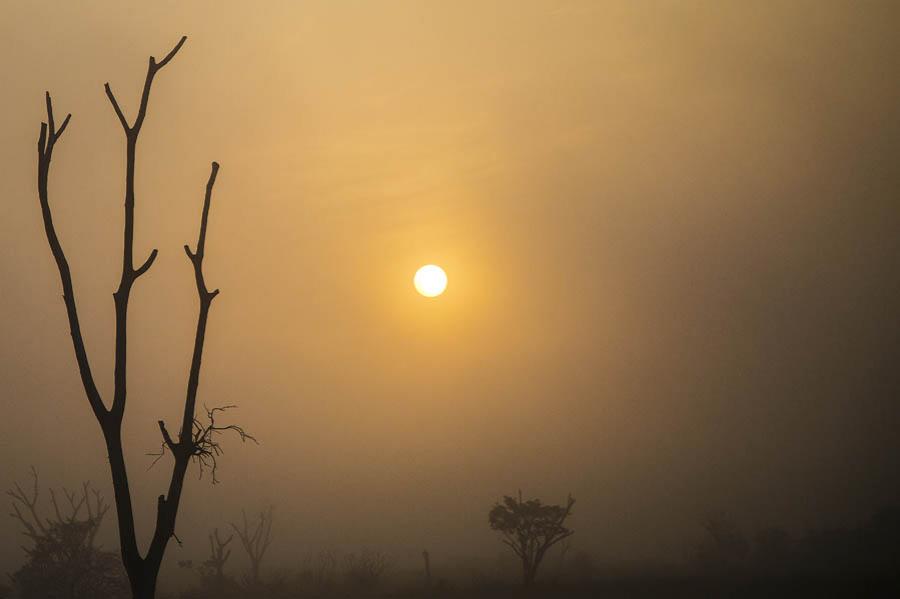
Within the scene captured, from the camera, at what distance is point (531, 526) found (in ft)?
196

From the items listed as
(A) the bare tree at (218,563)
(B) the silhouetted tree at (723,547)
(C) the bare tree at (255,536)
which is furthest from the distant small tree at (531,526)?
(B) the silhouetted tree at (723,547)

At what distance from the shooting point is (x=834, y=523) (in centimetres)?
9881

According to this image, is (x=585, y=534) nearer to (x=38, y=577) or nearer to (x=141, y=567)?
(x=38, y=577)

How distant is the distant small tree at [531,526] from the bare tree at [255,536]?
2381 centimetres

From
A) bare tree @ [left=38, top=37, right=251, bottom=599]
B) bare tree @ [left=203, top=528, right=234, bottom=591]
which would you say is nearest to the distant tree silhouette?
bare tree @ [left=203, top=528, right=234, bottom=591]

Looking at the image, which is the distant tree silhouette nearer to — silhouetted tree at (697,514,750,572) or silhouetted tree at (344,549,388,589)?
silhouetted tree at (344,549,388,589)

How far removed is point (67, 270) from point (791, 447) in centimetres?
14509

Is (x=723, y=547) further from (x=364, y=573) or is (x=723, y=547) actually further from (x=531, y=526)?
(x=364, y=573)

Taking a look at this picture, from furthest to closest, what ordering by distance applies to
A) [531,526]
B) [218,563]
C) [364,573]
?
[364,573]
[218,563]
[531,526]

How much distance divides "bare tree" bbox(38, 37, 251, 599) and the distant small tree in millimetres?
55043

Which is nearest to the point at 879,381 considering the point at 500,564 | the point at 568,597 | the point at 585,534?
the point at 585,534

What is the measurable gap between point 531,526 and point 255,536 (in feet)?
101

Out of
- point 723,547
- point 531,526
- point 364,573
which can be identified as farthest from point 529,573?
point 723,547

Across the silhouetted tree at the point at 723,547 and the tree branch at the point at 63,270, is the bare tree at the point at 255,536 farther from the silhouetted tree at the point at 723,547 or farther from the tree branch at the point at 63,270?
the tree branch at the point at 63,270
